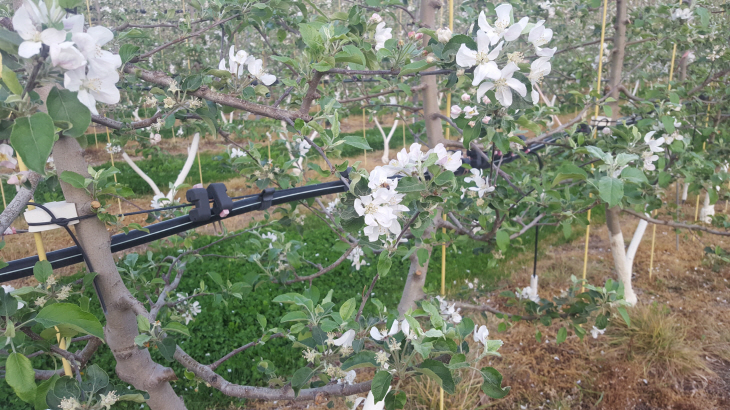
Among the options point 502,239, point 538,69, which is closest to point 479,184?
point 502,239

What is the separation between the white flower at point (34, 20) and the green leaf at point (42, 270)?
1.83 feet

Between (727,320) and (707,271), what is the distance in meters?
0.91

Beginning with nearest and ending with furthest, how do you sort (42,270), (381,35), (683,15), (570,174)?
(42,270) < (570,174) < (381,35) < (683,15)

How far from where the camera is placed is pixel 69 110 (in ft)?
2.21

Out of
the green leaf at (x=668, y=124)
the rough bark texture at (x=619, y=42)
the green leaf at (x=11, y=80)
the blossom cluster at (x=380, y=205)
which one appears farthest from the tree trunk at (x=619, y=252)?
the green leaf at (x=11, y=80)

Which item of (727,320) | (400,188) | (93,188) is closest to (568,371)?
(727,320)

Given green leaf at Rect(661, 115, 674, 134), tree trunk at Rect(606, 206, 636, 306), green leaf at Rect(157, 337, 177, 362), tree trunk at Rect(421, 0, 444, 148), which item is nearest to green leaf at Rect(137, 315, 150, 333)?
green leaf at Rect(157, 337, 177, 362)

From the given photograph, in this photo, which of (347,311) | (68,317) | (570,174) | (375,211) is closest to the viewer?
(68,317)

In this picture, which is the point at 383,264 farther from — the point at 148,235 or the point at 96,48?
the point at 96,48

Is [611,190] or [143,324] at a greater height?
[611,190]

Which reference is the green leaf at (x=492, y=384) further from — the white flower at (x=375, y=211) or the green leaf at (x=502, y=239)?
the green leaf at (x=502, y=239)

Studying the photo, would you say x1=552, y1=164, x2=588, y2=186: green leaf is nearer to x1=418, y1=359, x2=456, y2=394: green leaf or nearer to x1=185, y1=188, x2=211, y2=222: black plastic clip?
x1=418, y1=359, x2=456, y2=394: green leaf

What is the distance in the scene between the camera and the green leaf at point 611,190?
4.29 feet

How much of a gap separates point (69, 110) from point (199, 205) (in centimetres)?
49
